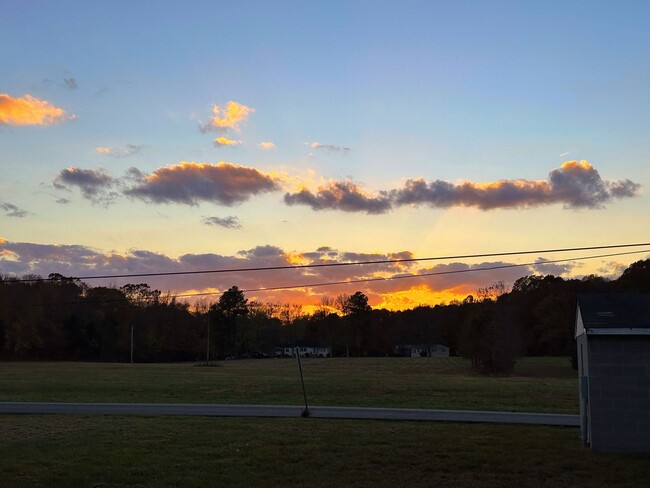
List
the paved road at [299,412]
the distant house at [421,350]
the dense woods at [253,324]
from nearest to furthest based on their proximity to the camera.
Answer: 1. the paved road at [299,412]
2. the dense woods at [253,324]
3. the distant house at [421,350]

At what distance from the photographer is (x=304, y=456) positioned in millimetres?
12508

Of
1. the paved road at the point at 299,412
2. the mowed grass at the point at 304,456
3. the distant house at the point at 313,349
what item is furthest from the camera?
the distant house at the point at 313,349

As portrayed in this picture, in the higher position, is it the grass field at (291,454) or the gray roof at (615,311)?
the gray roof at (615,311)

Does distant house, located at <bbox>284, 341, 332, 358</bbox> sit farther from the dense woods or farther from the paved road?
the paved road

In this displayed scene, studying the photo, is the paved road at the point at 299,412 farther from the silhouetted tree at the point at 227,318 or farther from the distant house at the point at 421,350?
the distant house at the point at 421,350

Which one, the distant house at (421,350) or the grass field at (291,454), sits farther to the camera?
the distant house at (421,350)

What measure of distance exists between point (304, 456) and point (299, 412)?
922 cm

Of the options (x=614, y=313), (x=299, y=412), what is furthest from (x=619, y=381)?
(x=299, y=412)

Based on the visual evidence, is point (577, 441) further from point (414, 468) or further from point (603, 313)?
point (414, 468)

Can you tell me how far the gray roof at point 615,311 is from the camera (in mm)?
12820

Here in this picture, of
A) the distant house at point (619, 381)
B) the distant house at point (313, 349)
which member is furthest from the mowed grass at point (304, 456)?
the distant house at point (313, 349)

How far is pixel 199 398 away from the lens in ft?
95.6

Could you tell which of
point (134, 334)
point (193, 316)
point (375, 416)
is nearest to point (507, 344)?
point (375, 416)

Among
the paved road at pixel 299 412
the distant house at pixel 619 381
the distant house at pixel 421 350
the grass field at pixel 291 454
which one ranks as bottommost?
the distant house at pixel 421 350
